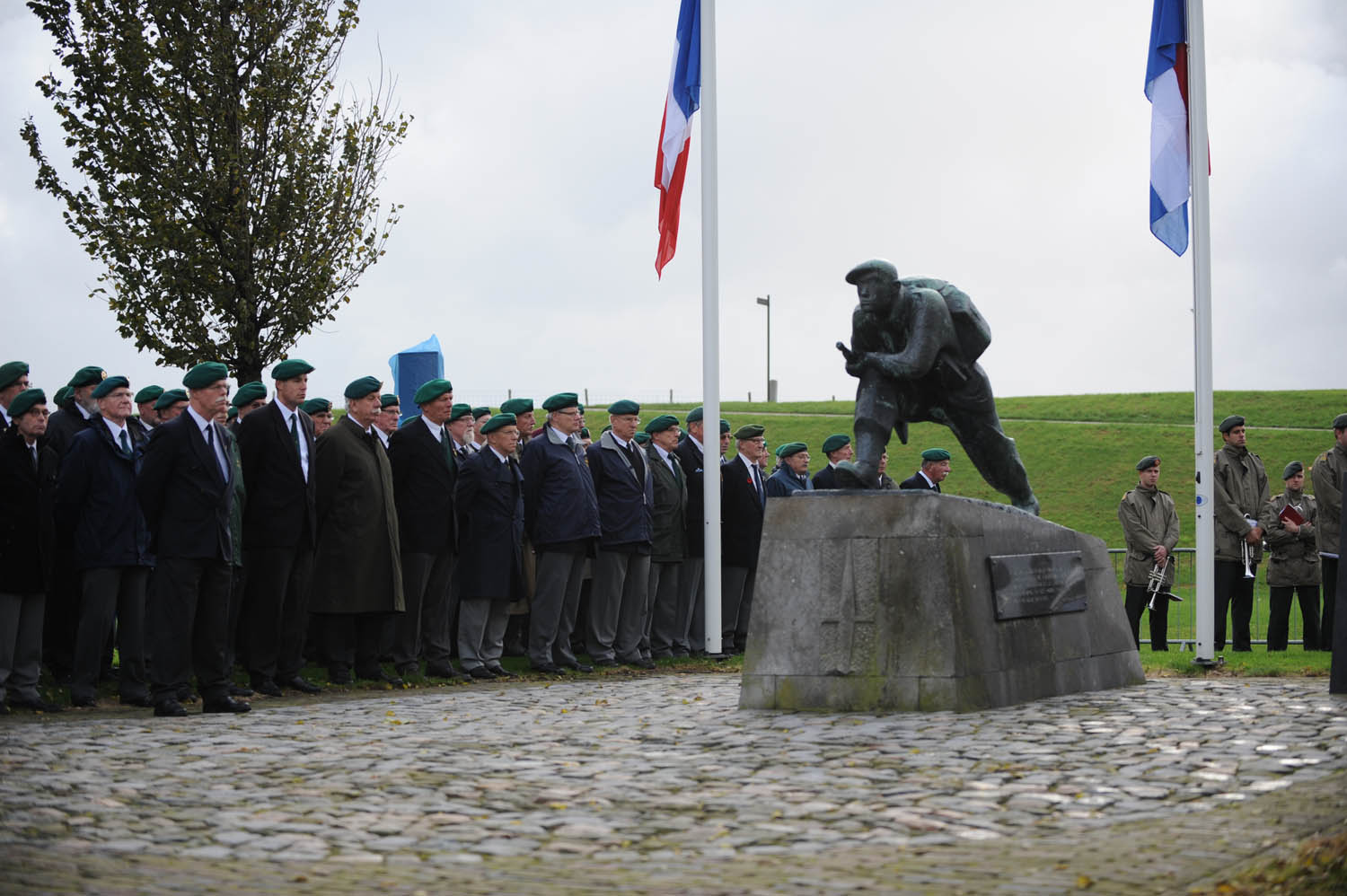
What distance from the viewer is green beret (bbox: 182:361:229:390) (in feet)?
33.2

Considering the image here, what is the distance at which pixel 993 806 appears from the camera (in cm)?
642

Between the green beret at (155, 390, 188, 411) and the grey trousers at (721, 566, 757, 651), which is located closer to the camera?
the green beret at (155, 390, 188, 411)

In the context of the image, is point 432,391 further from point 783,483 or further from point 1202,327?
point 1202,327

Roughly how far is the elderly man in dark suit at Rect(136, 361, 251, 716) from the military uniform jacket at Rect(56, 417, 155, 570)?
55 centimetres

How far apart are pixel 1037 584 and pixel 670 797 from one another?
4.33 m

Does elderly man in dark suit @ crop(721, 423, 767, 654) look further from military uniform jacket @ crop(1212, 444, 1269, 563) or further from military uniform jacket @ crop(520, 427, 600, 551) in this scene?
military uniform jacket @ crop(1212, 444, 1269, 563)

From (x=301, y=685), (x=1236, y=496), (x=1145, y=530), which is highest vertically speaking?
(x=1236, y=496)

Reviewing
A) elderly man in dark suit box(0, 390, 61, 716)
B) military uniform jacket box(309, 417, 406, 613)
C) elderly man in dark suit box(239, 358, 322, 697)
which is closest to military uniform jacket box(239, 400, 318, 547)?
elderly man in dark suit box(239, 358, 322, 697)

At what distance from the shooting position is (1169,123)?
1383 centimetres

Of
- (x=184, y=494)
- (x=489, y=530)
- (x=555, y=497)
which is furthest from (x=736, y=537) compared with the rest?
(x=184, y=494)

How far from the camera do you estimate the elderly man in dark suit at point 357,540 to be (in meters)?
11.9

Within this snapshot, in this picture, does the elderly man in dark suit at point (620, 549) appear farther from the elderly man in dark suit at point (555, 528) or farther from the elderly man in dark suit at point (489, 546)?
the elderly man in dark suit at point (489, 546)

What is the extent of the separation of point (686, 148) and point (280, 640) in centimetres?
656

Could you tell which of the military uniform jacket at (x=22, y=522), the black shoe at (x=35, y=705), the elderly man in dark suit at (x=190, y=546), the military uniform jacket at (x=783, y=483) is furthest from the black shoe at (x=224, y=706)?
the military uniform jacket at (x=783, y=483)
